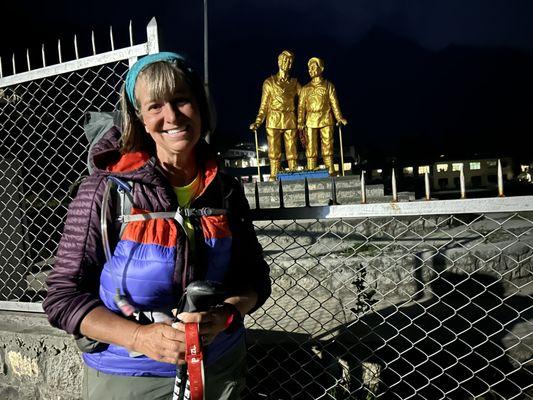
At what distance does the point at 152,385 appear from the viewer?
51.6 inches

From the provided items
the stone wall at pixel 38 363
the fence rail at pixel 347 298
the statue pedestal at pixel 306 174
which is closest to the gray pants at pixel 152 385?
the fence rail at pixel 347 298

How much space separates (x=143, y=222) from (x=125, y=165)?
208 mm

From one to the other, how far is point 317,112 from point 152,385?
911 cm

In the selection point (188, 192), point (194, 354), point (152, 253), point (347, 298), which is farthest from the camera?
point (347, 298)

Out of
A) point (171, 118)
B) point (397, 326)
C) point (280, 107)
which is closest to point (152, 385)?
point (171, 118)

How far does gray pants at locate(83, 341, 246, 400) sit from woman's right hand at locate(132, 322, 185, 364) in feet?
0.74

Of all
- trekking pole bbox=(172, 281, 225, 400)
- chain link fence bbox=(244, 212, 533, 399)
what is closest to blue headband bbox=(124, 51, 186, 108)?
trekking pole bbox=(172, 281, 225, 400)

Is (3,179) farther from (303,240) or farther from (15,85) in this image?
(303,240)

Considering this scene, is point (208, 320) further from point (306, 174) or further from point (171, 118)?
point (306, 174)

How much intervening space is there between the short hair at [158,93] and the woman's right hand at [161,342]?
60 centimetres

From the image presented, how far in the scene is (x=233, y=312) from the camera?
1301 millimetres

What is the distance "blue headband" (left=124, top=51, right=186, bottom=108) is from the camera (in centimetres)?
131

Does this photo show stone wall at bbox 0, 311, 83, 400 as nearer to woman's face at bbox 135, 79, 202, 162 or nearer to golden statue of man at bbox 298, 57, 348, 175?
woman's face at bbox 135, 79, 202, 162

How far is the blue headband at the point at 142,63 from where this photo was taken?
4.31ft
